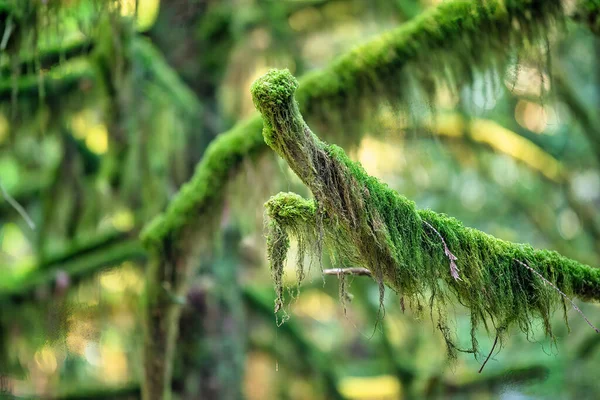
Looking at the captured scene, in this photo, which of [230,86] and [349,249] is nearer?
[349,249]

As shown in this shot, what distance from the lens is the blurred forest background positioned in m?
4.78

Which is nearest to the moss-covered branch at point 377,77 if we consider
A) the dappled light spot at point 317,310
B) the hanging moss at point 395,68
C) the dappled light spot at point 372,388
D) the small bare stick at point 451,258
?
the hanging moss at point 395,68

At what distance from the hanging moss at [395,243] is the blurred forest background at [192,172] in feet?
4.92

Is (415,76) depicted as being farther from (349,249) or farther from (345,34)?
(345,34)

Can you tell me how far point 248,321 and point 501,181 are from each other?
12.8ft

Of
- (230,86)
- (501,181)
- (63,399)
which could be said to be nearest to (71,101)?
(230,86)

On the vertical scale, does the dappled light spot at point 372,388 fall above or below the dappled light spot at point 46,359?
below

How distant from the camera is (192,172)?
7.03 meters

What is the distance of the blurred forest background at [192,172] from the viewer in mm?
4781

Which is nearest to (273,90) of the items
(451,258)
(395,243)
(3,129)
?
(395,243)

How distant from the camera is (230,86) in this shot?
7.72 meters

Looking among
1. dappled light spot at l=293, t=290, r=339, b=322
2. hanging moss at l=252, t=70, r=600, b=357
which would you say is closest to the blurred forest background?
hanging moss at l=252, t=70, r=600, b=357

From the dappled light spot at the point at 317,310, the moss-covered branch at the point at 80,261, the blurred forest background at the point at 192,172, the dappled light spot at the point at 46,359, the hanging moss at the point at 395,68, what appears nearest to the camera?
the hanging moss at the point at 395,68

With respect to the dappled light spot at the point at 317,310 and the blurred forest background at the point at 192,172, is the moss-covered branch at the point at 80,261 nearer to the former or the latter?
the blurred forest background at the point at 192,172
